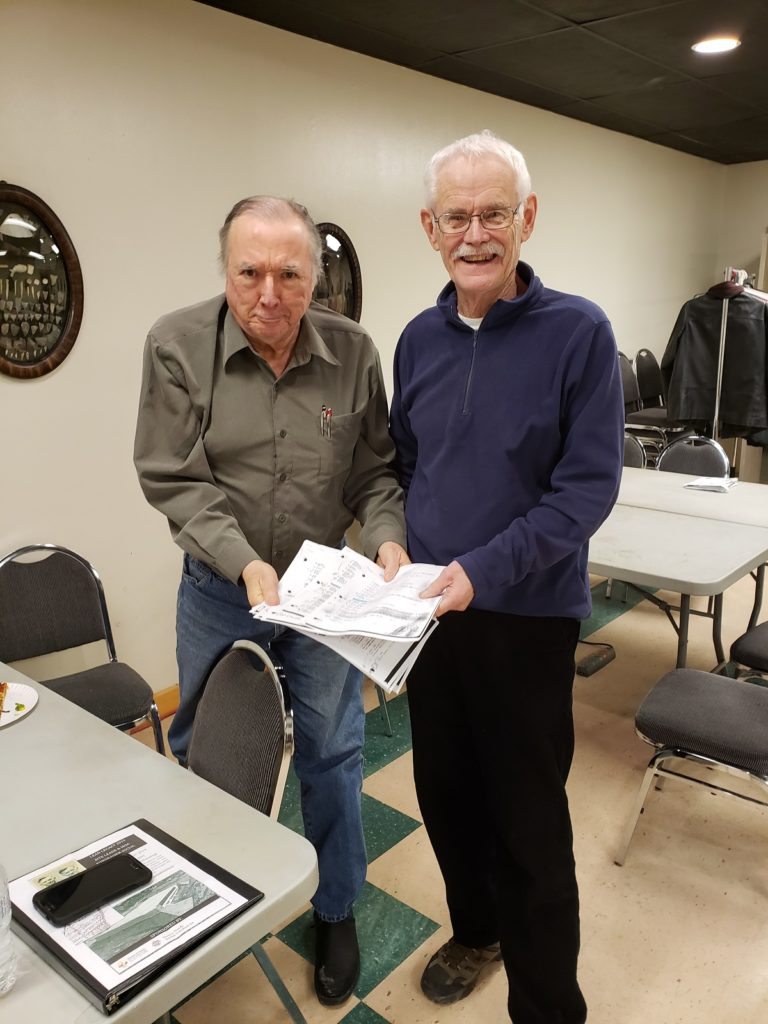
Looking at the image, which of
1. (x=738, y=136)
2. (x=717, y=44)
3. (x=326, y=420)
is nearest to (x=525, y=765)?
(x=326, y=420)

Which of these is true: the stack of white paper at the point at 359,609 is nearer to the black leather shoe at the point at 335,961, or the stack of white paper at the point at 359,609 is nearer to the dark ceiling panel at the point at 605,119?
the black leather shoe at the point at 335,961

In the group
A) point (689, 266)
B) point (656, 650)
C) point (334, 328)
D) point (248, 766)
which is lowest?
point (656, 650)

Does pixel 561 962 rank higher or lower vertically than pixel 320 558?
lower

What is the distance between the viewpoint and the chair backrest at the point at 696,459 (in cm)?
381

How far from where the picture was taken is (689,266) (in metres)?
6.94

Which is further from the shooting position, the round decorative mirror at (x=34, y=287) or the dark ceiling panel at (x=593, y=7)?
the dark ceiling panel at (x=593, y=7)

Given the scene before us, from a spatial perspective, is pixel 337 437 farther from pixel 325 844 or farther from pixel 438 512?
pixel 325 844

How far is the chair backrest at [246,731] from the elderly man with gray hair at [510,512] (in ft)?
1.07

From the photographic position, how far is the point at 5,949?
0.86m

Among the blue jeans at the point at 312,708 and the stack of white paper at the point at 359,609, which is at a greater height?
the stack of white paper at the point at 359,609

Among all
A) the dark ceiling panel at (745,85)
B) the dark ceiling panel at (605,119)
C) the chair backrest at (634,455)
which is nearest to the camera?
the dark ceiling panel at (745,85)

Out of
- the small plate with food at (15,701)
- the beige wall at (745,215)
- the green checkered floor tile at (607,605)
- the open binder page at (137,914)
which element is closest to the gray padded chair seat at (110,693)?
the small plate with food at (15,701)

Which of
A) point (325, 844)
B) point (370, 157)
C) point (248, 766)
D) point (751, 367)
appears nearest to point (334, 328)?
point (248, 766)

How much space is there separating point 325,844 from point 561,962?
1.81ft
